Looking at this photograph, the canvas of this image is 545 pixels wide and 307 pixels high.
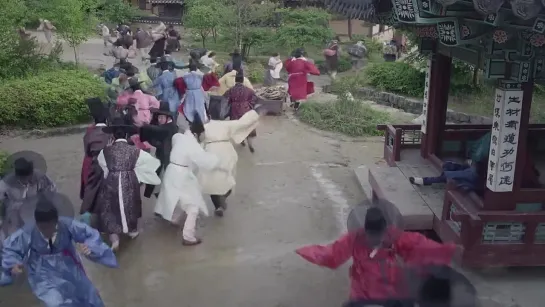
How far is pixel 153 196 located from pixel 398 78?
9.04 metres

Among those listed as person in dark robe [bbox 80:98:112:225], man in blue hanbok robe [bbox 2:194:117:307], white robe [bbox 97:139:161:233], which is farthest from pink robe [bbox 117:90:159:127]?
man in blue hanbok robe [bbox 2:194:117:307]

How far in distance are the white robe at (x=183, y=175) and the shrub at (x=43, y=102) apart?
19.2ft

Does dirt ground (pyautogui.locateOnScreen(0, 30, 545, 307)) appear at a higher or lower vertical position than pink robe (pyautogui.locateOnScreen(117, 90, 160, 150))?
lower

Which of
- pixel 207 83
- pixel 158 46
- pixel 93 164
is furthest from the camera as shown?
pixel 158 46

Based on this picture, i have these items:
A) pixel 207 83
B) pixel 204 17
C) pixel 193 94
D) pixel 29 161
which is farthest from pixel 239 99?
pixel 204 17

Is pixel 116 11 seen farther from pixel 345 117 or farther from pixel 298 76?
pixel 345 117

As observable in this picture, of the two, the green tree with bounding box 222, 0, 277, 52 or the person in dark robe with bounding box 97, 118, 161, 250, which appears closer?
the person in dark robe with bounding box 97, 118, 161, 250

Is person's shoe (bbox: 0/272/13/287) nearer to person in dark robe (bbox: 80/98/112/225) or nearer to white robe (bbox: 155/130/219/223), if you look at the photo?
person in dark robe (bbox: 80/98/112/225)

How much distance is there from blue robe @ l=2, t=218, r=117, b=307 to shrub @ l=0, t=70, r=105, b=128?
765 cm

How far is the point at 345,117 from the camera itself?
1209cm

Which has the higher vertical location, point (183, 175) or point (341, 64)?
point (183, 175)

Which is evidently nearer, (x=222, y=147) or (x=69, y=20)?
(x=222, y=147)

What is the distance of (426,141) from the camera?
Answer: 8.52 m

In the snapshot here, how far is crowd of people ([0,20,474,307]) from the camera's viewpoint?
13.7ft
